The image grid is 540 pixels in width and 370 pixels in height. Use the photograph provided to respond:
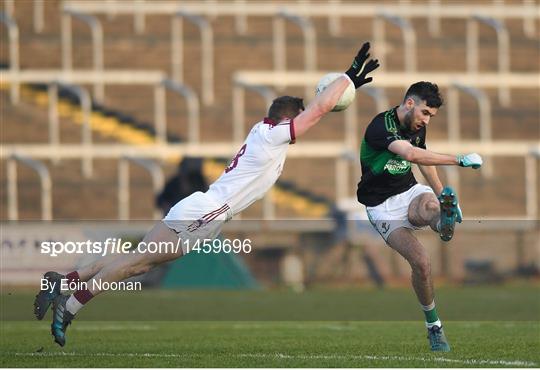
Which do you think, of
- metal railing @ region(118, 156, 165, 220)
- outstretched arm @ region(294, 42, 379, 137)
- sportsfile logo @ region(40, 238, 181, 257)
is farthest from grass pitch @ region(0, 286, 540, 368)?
metal railing @ region(118, 156, 165, 220)

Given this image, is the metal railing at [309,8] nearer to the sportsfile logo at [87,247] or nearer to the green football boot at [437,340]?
the sportsfile logo at [87,247]

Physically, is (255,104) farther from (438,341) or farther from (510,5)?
(438,341)

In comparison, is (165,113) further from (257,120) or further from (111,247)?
(111,247)

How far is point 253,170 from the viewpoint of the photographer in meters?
11.1

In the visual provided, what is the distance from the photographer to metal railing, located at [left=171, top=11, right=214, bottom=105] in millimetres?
33359

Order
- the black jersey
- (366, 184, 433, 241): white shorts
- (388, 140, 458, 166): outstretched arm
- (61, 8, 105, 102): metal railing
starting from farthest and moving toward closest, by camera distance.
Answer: (61, 8, 105, 102): metal railing, (366, 184, 433, 241): white shorts, the black jersey, (388, 140, 458, 166): outstretched arm

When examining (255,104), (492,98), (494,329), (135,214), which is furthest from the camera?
(492,98)

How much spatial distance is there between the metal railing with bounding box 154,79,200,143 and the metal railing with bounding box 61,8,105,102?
153 centimetres

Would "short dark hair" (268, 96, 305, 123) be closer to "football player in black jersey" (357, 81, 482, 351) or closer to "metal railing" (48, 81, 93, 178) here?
"football player in black jersey" (357, 81, 482, 351)

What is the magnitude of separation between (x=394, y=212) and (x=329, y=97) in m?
1.25

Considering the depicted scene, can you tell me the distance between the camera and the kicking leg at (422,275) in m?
11.4

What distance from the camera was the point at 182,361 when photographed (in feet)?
34.1

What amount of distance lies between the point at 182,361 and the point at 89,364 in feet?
2.26

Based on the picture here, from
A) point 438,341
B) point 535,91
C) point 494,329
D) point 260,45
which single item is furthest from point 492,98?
point 438,341
